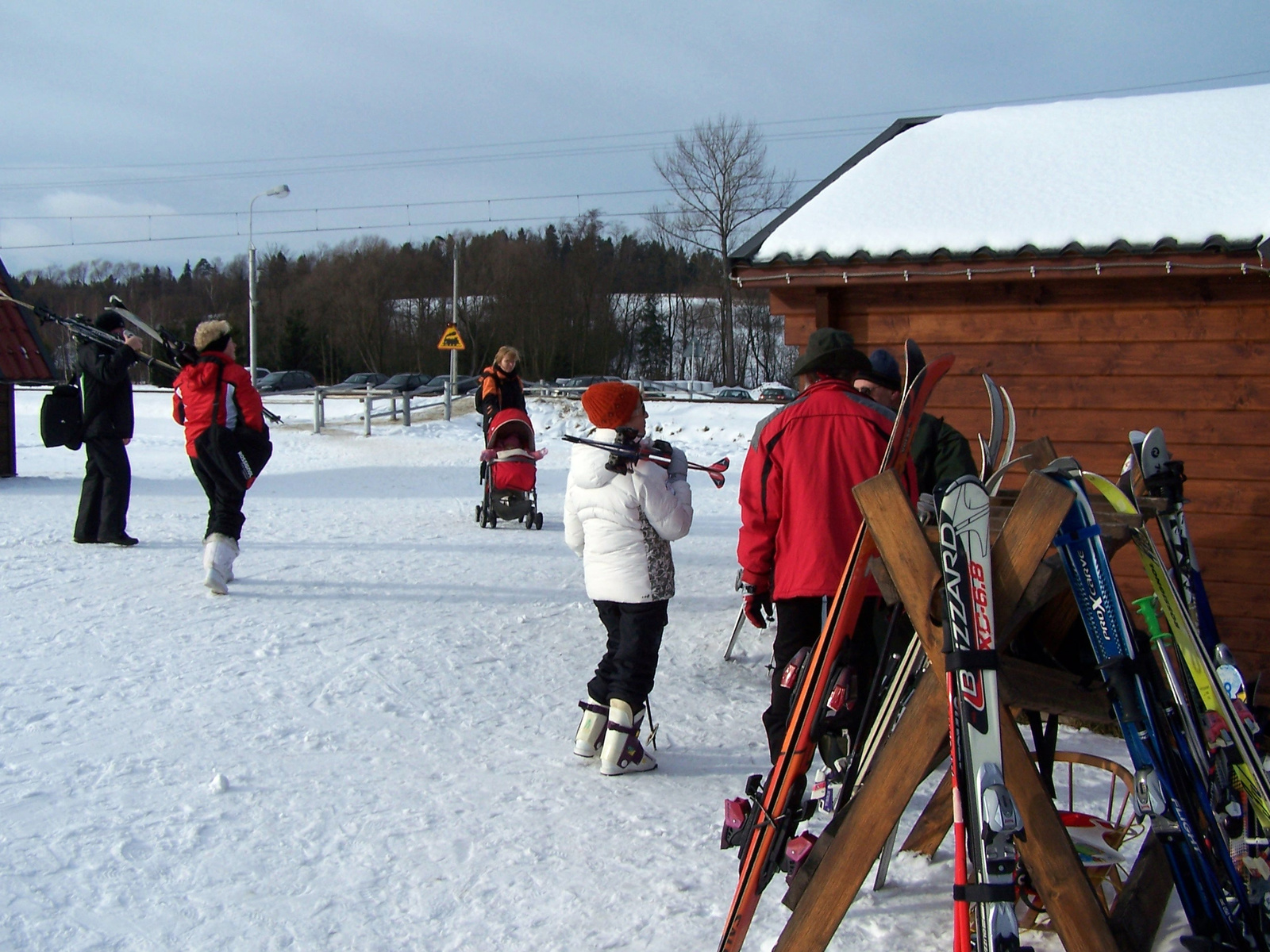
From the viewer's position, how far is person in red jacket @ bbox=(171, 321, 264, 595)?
21.2 feet

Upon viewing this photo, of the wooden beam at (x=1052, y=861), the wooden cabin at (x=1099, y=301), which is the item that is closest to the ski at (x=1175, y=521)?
the wooden beam at (x=1052, y=861)

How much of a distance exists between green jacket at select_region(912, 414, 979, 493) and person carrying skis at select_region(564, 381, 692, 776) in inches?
38.2

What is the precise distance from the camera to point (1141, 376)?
187 inches

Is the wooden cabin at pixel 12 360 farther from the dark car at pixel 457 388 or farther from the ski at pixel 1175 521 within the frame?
the dark car at pixel 457 388

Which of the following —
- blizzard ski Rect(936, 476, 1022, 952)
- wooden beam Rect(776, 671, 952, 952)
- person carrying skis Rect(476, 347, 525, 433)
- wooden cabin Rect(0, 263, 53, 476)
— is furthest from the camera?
wooden cabin Rect(0, 263, 53, 476)

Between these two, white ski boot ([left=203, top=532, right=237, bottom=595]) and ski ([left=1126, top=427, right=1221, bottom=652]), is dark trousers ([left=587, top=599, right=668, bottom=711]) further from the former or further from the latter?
white ski boot ([left=203, top=532, right=237, bottom=595])

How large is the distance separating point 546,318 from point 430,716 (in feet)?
190

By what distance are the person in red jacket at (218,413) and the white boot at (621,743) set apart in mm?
3536

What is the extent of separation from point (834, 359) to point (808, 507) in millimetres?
543

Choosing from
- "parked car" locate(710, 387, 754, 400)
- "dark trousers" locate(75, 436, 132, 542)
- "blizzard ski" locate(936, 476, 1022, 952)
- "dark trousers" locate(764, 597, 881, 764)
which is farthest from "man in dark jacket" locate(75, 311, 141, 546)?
"parked car" locate(710, 387, 754, 400)

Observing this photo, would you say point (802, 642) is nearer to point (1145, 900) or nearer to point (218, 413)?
point (1145, 900)

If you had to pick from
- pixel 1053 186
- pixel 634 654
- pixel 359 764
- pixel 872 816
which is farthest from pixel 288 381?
pixel 872 816

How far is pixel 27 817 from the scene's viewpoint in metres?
3.39

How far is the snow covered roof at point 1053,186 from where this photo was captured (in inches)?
181
